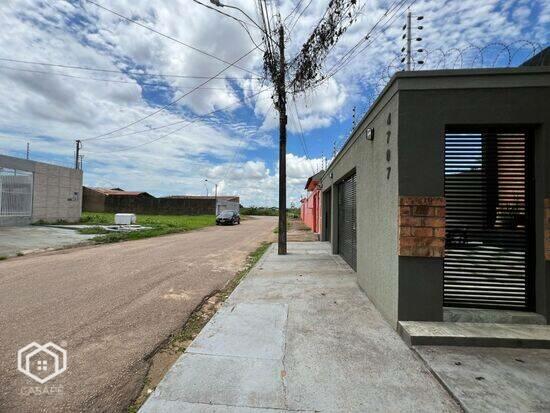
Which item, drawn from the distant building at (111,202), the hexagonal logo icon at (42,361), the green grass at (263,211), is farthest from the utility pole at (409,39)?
the green grass at (263,211)

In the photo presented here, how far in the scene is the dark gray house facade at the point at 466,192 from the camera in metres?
4.36

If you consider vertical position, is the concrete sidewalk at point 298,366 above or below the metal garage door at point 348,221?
below

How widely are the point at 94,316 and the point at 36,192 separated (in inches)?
951

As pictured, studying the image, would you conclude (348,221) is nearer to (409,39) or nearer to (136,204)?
(409,39)

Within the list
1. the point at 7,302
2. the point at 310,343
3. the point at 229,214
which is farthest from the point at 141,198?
the point at 310,343

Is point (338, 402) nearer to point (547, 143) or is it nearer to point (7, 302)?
point (547, 143)

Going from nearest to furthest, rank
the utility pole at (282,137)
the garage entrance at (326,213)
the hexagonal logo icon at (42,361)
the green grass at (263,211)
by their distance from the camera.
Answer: the hexagonal logo icon at (42,361), the utility pole at (282,137), the garage entrance at (326,213), the green grass at (263,211)

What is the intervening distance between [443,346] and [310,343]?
149 cm

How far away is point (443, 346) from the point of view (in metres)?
3.85

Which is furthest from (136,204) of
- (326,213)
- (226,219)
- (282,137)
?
(282,137)

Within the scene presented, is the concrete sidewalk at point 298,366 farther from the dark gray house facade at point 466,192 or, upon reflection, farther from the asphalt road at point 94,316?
the dark gray house facade at point 466,192

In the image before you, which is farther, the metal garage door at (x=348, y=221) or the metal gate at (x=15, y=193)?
the metal gate at (x=15, y=193)

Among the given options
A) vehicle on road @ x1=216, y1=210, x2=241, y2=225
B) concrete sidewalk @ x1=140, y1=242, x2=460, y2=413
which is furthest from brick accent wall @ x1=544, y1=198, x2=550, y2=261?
vehicle on road @ x1=216, y1=210, x2=241, y2=225

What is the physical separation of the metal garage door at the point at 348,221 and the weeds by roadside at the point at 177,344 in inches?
141
